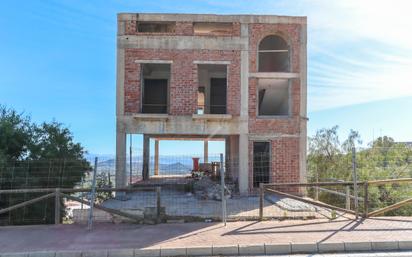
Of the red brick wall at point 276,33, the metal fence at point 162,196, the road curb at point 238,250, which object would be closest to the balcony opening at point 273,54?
the red brick wall at point 276,33

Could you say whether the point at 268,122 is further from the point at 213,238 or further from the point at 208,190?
the point at 213,238

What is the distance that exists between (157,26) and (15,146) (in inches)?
327

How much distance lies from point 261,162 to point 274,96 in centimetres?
466

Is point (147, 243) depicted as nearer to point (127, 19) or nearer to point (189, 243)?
point (189, 243)

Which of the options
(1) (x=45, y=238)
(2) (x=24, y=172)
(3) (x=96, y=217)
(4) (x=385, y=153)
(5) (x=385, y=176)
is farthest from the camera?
(4) (x=385, y=153)

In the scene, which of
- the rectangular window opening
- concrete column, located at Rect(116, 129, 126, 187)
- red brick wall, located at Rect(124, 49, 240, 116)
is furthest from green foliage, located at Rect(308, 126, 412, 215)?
concrete column, located at Rect(116, 129, 126, 187)

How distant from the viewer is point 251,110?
49.8 ft

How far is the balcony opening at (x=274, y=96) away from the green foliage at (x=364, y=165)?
394cm

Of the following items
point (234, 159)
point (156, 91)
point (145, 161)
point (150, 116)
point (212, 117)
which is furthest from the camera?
point (156, 91)

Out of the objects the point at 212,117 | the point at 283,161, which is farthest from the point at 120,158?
the point at 283,161

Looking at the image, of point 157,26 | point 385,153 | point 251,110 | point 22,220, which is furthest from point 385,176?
point 22,220

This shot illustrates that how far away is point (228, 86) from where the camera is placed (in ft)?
49.9

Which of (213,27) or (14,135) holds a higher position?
(213,27)

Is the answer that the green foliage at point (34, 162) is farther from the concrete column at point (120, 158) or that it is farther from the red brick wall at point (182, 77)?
the red brick wall at point (182, 77)
